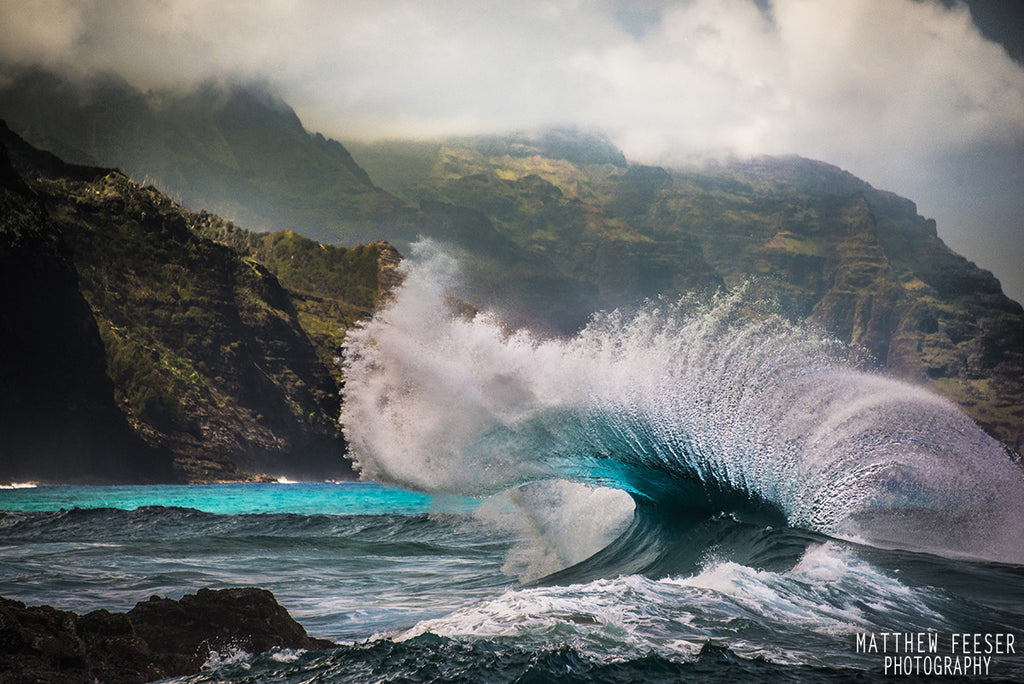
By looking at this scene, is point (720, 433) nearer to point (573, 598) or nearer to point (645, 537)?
point (645, 537)

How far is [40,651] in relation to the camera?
694 cm

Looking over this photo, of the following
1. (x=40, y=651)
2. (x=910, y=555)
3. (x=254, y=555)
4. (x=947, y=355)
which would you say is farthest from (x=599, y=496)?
(x=947, y=355)

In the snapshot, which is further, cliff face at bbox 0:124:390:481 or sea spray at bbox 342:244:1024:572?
cliff face at bbox 0:124:390:481

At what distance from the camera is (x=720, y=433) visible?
1358 cm

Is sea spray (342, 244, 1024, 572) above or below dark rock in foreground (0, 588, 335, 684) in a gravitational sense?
above

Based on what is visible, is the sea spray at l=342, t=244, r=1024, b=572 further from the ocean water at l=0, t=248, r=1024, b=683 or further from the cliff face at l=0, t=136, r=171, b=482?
the cliff face at l=0, t=136, r=171, b=482

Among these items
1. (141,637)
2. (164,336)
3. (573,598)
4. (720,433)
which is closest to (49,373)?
(164,336)

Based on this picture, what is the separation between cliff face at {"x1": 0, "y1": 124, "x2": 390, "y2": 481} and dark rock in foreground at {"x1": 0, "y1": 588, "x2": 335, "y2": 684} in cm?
7592

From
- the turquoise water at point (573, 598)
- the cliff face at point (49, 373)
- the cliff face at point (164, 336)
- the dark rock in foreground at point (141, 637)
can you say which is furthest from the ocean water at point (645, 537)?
the cliff face at point (164, 336)

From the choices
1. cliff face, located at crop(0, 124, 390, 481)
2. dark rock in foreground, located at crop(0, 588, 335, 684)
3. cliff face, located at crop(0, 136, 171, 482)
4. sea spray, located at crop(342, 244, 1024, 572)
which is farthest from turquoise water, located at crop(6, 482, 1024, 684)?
cliff face, located at crop(0, 124, 390, 481)

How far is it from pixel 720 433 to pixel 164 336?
9866 cm

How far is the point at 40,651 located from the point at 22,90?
234 metres

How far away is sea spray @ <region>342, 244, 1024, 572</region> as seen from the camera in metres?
13.3

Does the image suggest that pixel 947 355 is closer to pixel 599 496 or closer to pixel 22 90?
pixel 599 496
